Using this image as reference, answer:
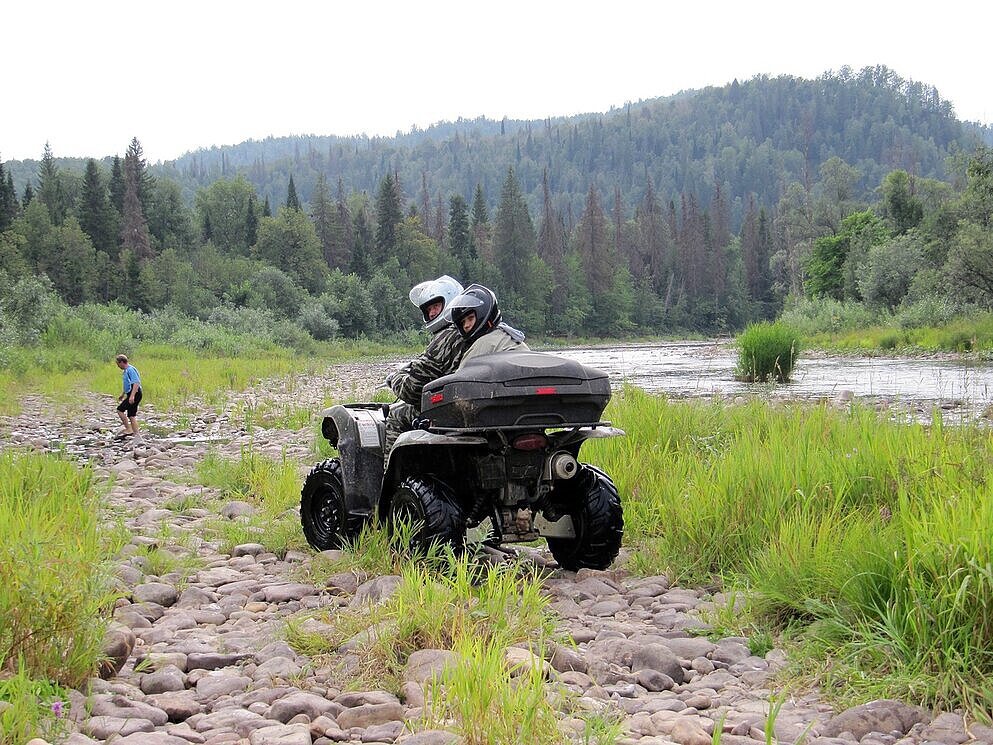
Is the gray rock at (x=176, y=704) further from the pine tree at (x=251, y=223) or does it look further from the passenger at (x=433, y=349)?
the pine tree at (x=251, y=223)

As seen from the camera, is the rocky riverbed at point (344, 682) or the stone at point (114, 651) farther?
the stone at point (114, 651)

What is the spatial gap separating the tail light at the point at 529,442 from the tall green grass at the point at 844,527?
4.21ft

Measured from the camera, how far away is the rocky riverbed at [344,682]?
3.49 meters

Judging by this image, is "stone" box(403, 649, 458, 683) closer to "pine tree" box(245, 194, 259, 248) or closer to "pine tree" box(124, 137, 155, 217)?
"pine tree" box(124, 137, 155, 217)

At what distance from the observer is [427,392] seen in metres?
5.50

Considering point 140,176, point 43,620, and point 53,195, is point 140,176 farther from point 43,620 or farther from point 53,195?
point 43,620

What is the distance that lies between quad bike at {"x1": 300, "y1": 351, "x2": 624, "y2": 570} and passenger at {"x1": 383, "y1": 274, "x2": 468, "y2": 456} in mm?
267

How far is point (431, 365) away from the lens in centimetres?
598

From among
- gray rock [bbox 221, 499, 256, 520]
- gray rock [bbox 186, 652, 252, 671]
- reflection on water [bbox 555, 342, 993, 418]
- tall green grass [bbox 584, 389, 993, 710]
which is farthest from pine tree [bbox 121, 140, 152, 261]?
gray rock [bbox 186, 652, 252, 671]

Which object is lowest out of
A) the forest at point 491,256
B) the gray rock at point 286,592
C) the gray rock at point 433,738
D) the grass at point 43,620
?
the gray rock at point 286,592

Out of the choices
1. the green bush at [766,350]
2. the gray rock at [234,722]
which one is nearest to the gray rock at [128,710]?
the gray rock at [234,722]

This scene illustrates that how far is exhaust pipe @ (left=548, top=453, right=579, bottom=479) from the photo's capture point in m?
5.49

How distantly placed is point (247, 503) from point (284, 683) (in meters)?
4.97

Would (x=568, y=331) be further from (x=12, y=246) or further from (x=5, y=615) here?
(x=5, y=615)
